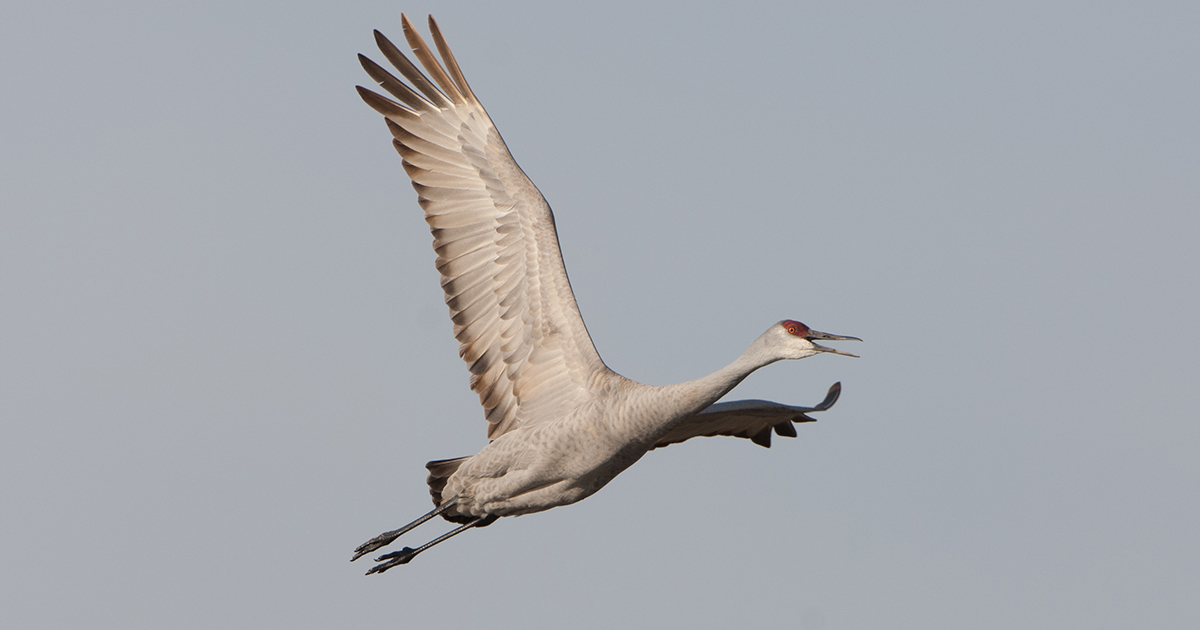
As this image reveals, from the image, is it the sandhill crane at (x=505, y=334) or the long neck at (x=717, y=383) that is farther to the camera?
the sandhill crane at (x=505, y=334)

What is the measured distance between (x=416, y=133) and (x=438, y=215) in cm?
94

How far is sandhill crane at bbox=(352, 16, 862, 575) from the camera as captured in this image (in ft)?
→ 40.7

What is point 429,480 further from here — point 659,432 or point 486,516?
point 659,432

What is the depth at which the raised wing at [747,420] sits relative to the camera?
1384 cm

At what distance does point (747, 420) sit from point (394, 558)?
4.12 m

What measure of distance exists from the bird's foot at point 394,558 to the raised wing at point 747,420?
2.85 metres

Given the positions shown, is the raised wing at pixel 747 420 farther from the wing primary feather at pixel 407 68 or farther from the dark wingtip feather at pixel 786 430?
the wing primary feather at pixel 407 68

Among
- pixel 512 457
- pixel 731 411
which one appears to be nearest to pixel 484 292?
pixel 512 457

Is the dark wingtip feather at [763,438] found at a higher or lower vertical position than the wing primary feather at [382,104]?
lower

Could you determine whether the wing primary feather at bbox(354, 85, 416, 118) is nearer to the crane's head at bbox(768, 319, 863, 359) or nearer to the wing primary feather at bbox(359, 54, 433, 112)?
the wing primary feather at bbox(359, 54, 433, 112)

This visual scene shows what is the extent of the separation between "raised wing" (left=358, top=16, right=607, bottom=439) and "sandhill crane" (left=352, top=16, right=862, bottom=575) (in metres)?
0.01

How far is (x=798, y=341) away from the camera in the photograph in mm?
12031

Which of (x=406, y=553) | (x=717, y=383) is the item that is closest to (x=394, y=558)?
(x=406, y=553)

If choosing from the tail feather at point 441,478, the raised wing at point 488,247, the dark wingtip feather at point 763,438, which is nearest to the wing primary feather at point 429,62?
the raised wing at point 488,247
